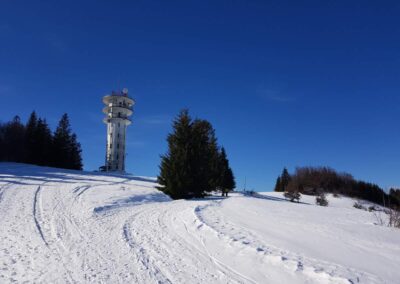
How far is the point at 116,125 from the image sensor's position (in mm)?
63375

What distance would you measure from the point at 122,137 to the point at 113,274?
5908 centimetres

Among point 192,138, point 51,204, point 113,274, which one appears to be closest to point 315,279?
point 113,274

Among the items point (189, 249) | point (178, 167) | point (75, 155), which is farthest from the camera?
point (75, 155)

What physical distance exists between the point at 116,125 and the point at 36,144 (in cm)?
1491

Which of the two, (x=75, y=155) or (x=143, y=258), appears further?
(x=75, y=155)

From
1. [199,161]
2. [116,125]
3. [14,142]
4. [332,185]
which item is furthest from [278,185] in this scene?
[199,161]

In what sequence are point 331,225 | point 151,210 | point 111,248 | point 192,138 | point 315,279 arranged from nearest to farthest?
point 315,279, point 111,248, point 331,225, point 151,210, point 192,138

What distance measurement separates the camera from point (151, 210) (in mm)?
14633

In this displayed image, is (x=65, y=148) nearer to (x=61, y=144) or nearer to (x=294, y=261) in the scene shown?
(x=61, y=144)

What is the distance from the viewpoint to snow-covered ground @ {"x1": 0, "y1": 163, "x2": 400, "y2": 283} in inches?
238

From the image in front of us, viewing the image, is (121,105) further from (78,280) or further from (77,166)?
(78,280)

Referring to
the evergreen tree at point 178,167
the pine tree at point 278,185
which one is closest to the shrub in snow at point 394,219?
the evergreen tree at point 178,167

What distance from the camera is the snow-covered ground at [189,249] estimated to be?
6.04 m

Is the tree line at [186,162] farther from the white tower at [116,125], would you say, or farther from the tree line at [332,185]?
the white tower at [116,125]
